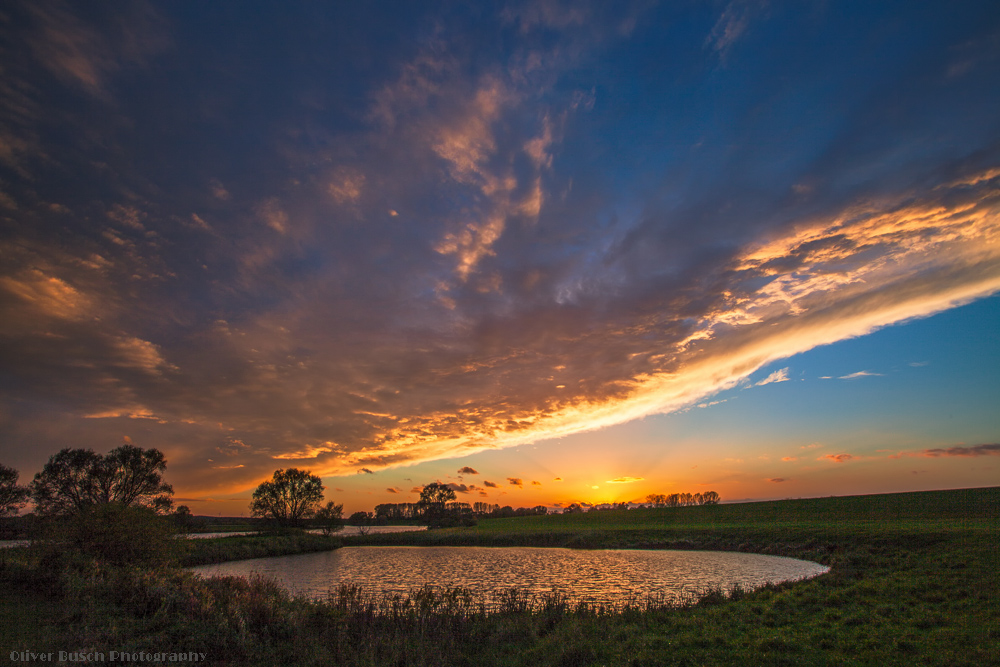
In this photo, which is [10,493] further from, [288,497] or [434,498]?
[434,498]

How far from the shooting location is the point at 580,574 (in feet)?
106

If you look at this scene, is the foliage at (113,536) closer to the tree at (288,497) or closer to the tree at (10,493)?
the tree at (10,493)

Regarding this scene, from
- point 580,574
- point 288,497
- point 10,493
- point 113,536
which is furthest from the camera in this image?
point 288,497

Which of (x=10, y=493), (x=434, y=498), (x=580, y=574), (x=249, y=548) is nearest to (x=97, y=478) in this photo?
(x=10, y=493)

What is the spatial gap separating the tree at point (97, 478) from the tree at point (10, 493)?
1.40 m

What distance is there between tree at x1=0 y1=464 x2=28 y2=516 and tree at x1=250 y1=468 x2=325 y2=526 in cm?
4056

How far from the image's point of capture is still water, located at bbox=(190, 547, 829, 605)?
2486 cm

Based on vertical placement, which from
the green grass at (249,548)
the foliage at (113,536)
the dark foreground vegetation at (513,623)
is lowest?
the green grass at (249,548)

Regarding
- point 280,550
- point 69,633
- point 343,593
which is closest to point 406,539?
point 280,550

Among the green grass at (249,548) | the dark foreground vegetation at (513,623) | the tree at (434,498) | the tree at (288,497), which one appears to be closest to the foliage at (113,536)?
the dark foreground vegetation at (513,623)

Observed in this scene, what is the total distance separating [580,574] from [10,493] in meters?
73.5

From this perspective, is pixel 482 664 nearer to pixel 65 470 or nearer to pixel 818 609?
pixel 818 609

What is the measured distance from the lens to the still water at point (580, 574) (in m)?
24.9

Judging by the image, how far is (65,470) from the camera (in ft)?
189
